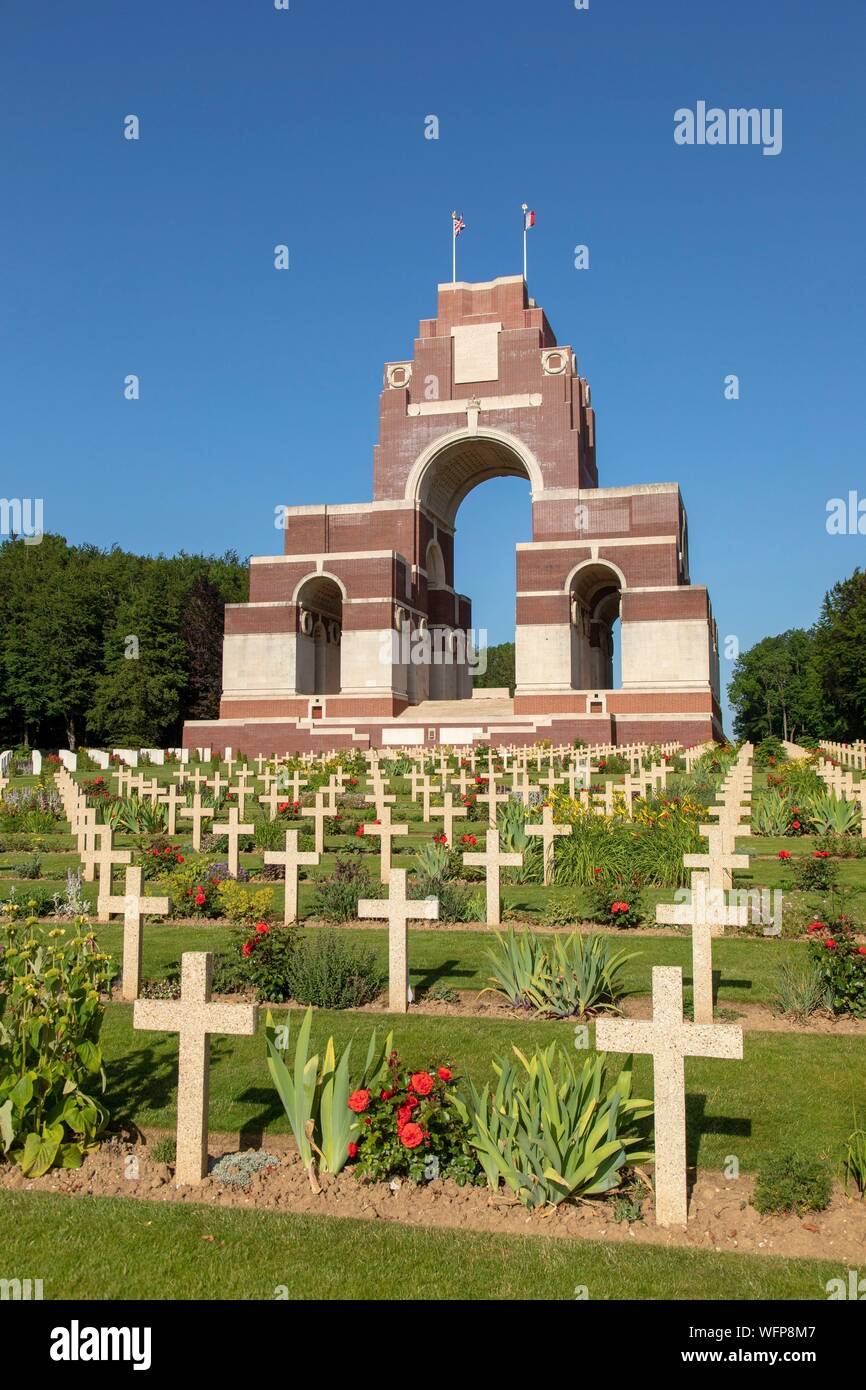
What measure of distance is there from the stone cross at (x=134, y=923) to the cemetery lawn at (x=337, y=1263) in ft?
9.39

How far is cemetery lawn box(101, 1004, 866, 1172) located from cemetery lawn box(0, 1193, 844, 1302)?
1.00 metres

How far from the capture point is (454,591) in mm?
48188

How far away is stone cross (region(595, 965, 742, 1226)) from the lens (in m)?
4.25

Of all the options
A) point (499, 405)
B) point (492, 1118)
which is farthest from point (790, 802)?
point (499, 405)

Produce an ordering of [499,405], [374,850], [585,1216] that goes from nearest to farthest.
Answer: [585,1216], [374,850], [499,405]

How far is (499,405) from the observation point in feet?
142

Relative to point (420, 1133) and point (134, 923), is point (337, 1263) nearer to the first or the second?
point (420, 1133)

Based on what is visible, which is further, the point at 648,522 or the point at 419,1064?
the point at 648,522

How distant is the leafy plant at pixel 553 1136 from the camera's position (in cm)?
431

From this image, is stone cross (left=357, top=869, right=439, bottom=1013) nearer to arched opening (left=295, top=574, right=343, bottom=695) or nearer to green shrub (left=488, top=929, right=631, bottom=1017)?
green shrub (left=488, top=929, right=631, bottom=1017)

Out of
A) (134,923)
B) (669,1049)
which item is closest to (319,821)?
(134,923)

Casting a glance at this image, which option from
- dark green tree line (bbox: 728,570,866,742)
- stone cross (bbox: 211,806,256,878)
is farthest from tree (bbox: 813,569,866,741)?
stone cross (bbox: 211,806,256,878)

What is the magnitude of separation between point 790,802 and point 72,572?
5078 centimetres

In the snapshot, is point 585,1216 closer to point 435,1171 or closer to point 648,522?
point 435,1171
